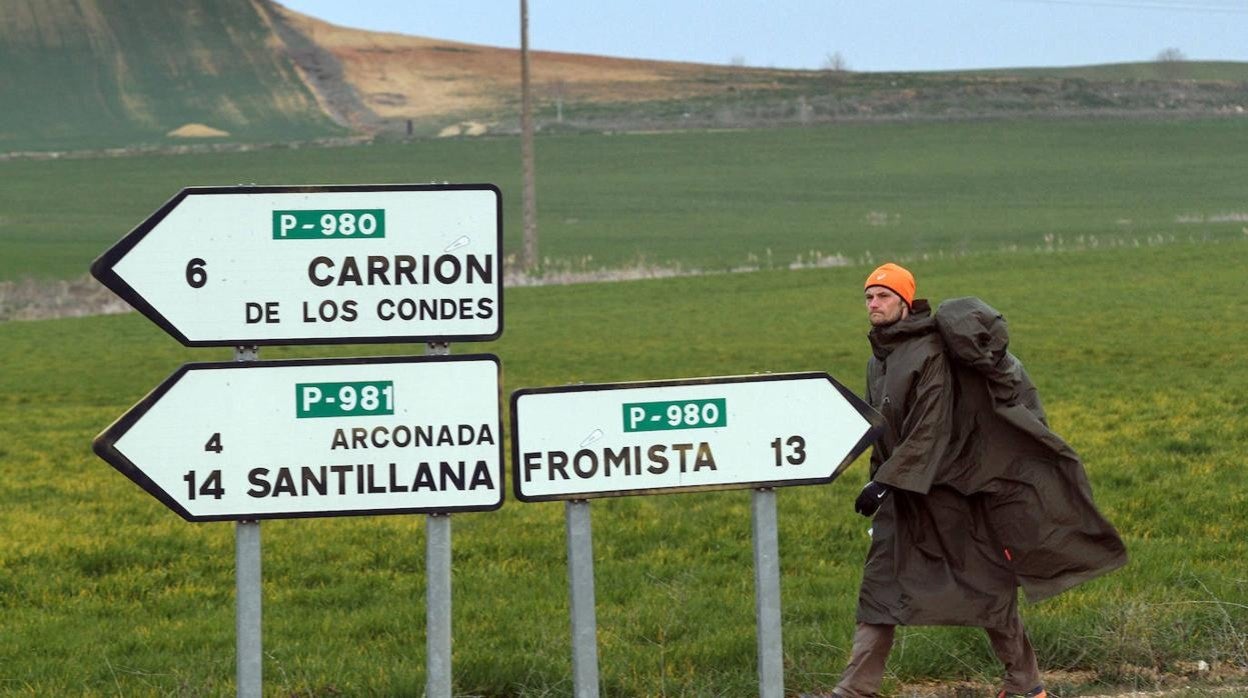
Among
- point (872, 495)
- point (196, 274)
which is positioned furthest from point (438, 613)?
point (872, 495)

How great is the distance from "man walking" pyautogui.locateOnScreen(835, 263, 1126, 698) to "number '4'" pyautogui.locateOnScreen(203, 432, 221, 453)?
7.63 ft

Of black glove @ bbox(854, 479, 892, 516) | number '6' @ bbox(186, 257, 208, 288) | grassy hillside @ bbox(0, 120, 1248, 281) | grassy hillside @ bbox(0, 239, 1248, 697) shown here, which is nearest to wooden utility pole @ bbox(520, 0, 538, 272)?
Answer: grassy hillside @ bbox(0, 120, 1248, 281)

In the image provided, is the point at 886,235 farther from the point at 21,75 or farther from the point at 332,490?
the point at 21,75

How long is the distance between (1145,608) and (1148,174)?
65.7 meters

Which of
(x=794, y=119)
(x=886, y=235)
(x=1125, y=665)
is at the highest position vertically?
(x=794, y=119)

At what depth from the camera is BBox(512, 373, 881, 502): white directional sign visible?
484cm

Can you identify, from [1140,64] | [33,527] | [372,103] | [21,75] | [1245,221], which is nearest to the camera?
[33,527]

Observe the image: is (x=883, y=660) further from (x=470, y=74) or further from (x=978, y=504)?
(x=470, y=74)

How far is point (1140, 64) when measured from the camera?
131 metres

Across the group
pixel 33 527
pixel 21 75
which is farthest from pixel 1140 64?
pixel 33 527

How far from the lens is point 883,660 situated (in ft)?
19.7

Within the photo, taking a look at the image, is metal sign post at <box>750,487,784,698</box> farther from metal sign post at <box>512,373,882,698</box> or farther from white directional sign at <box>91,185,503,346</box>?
white directional sign at <box>91,185,503,346</box>

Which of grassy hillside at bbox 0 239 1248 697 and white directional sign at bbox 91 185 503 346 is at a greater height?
white directional sign at bbox 91 185 503 346

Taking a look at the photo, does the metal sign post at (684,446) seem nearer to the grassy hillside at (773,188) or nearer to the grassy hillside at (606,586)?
the grassy hillside at (606,586)
